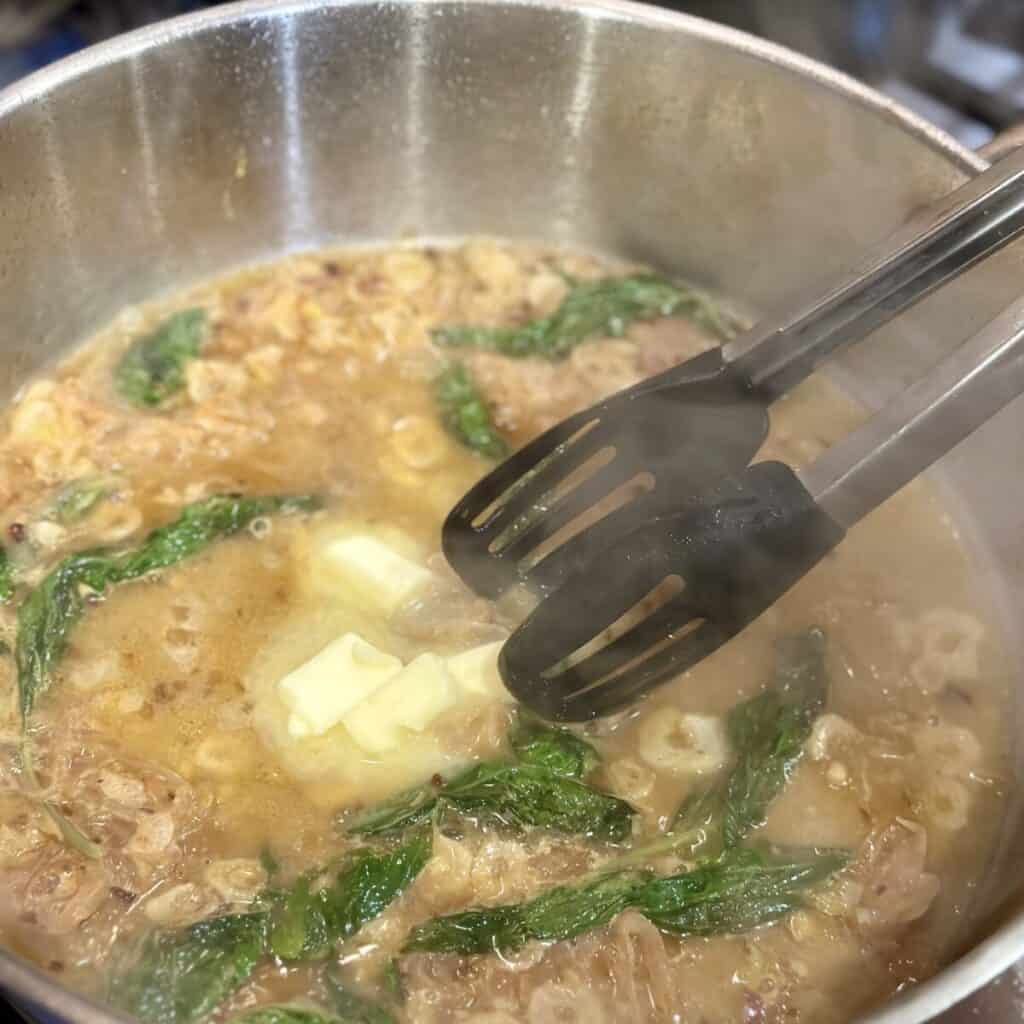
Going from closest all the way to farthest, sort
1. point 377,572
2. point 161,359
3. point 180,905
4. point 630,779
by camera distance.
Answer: point 180,905 → point 630,779 → point 377,572 → point 161,359

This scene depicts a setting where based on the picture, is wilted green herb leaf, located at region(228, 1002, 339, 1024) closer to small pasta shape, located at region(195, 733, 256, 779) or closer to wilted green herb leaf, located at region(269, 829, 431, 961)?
wilted green herb leaf, located at region(269, 829, 431, 961)

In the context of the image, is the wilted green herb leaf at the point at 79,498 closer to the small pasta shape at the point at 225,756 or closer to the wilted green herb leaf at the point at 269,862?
the small pasta shape at the point at 225,756

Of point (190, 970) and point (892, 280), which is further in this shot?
point (892, 280)

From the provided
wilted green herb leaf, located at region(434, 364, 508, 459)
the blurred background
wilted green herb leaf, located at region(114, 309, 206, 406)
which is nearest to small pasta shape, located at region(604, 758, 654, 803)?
wilted green herb leaf, located at region(434, 364, 508, 459)

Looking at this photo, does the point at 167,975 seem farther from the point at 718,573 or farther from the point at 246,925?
the point at 718,573

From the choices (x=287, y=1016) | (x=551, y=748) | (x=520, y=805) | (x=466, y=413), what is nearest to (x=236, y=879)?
(x=287, y=1016)

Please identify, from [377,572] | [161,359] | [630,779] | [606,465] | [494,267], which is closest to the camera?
[630,779]

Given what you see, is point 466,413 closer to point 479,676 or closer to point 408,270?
point 408,270
